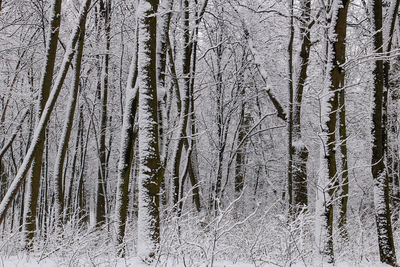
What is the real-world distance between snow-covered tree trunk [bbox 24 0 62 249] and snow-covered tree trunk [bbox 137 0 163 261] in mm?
3386

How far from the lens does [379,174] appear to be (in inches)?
278

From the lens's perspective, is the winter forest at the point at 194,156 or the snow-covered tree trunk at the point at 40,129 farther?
the snow-covered tree trunk at the point at 40,129

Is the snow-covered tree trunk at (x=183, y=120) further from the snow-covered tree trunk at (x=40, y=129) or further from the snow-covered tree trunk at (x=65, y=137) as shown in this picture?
the snow-covered tree trunk at (x=40, y=129)

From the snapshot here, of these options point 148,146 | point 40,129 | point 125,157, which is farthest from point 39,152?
point 148,146

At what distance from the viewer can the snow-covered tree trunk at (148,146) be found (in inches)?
202

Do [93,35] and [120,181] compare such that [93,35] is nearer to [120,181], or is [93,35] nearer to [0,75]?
[0,75]

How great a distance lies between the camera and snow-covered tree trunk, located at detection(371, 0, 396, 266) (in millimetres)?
6777

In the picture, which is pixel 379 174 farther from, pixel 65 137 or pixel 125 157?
pixel 65 137

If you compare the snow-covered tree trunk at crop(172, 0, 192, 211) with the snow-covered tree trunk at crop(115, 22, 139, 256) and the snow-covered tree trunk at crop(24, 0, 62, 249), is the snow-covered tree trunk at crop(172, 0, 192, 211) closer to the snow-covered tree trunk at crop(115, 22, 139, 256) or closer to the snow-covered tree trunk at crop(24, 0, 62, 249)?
the snow-covered tree trunk at crop(115, 22, 139, 256)

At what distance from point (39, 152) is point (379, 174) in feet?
22.2

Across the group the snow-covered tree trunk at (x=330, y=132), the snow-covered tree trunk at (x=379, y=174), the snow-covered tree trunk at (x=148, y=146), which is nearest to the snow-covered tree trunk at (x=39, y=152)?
the snow-covered tree trunk at (x=148, y=146)

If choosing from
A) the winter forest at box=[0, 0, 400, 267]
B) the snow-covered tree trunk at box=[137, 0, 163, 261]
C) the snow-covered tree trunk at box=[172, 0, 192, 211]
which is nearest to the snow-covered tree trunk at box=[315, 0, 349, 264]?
the winter forest at box=[0, 0, 400, 267]

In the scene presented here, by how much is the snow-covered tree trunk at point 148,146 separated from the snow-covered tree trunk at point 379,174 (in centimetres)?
405

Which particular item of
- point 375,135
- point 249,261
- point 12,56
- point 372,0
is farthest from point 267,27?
point 249,261
